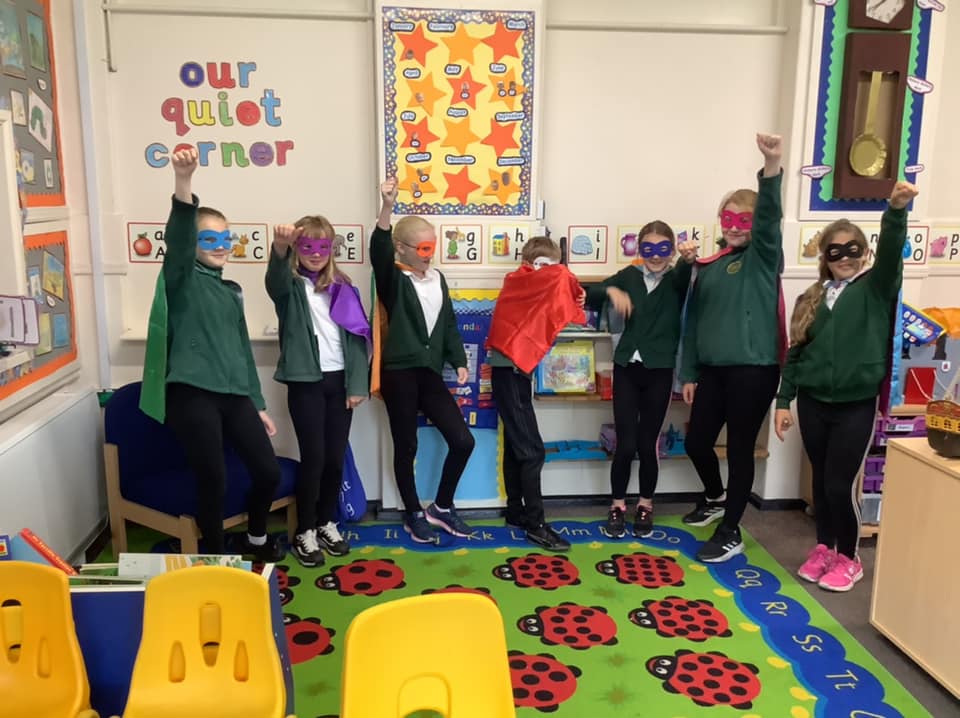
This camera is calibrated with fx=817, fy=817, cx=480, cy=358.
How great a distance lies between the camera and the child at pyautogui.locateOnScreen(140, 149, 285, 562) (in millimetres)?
2748

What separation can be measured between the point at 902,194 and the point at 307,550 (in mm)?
2513

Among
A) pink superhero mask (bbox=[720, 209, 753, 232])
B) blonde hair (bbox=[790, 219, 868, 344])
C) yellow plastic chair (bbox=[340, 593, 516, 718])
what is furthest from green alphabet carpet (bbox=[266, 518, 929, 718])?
pink superhero mask (bbox=[720, 209, 753, 232])

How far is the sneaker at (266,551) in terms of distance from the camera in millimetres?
3275

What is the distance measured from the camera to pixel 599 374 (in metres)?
3.90

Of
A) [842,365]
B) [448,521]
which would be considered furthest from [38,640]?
[842,365]

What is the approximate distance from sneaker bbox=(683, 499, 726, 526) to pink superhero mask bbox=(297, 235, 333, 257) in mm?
2039

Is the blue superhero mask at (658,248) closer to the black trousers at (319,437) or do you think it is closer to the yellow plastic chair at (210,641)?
the black trousers at (319,437)

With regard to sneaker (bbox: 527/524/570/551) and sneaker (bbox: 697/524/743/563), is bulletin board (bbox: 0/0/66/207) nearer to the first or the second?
sneaker (bbox: 527/524/570/551)

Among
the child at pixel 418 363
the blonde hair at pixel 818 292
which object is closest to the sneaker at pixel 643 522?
the child at pixel 418 363

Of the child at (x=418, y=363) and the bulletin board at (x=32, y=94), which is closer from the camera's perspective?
the bulletin board at (x=32, y=94)

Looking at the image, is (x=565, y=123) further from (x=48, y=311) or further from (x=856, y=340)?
(x=48, y=311)

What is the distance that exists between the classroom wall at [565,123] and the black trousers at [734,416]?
0.62m

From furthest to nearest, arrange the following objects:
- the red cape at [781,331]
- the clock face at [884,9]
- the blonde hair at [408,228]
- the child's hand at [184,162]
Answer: the clock face at [884,9] → the blonde hair at [408,228] → the red cape at [781,331] → the child's hand at [184,162]

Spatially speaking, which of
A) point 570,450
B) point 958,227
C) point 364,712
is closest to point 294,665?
point 364,712
